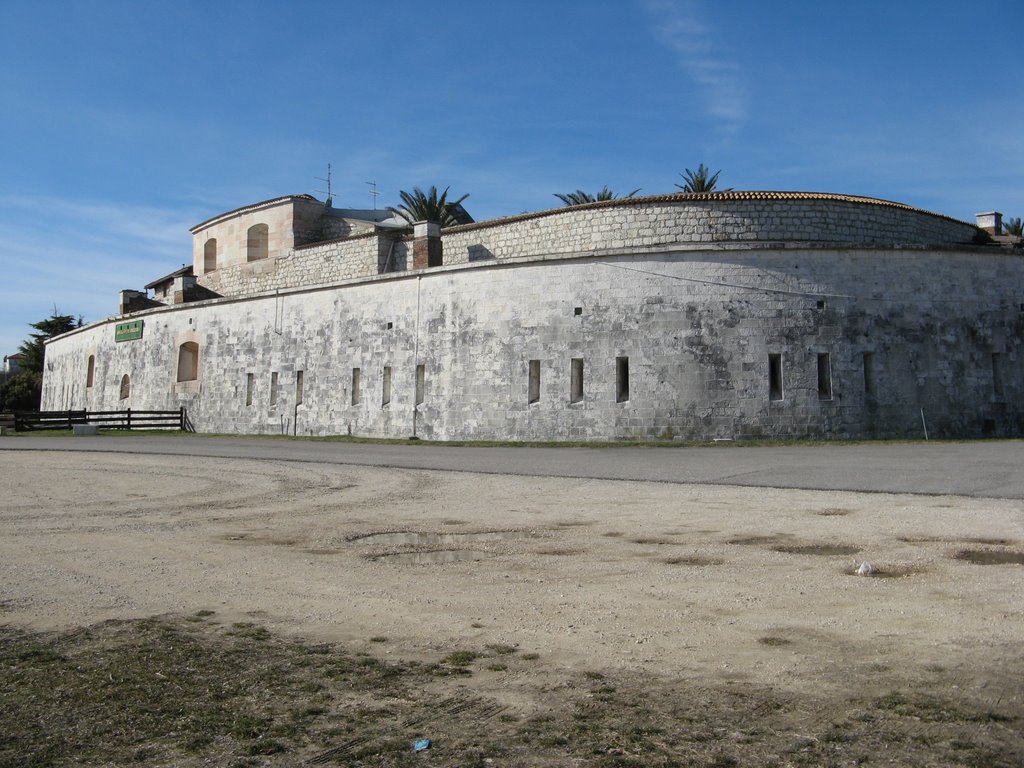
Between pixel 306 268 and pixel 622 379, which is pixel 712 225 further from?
pixel 306 268

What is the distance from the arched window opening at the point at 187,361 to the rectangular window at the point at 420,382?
514 inches

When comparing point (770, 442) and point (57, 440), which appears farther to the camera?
point (57, 440)

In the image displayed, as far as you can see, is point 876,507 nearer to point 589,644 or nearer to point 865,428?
point 589,644

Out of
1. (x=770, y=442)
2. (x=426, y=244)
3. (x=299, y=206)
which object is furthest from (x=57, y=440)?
(x=770, y=442)

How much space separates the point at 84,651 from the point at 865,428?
20.6 metres

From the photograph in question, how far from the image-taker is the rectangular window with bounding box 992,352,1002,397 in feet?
73.7

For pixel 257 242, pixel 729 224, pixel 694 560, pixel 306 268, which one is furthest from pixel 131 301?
pixel 694 560

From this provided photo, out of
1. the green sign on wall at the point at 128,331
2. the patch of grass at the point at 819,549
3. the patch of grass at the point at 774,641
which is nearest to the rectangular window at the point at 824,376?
the patch of grass at the point at 819,549

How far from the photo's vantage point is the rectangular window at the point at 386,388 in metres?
26.8

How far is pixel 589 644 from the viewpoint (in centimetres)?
411

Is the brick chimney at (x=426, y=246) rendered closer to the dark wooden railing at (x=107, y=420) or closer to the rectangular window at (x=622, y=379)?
the rectangular window at (x=622, y=379)

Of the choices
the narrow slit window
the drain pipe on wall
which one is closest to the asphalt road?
the drain pipe on wall

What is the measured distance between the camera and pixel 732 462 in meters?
14.4

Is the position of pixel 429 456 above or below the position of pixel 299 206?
below
